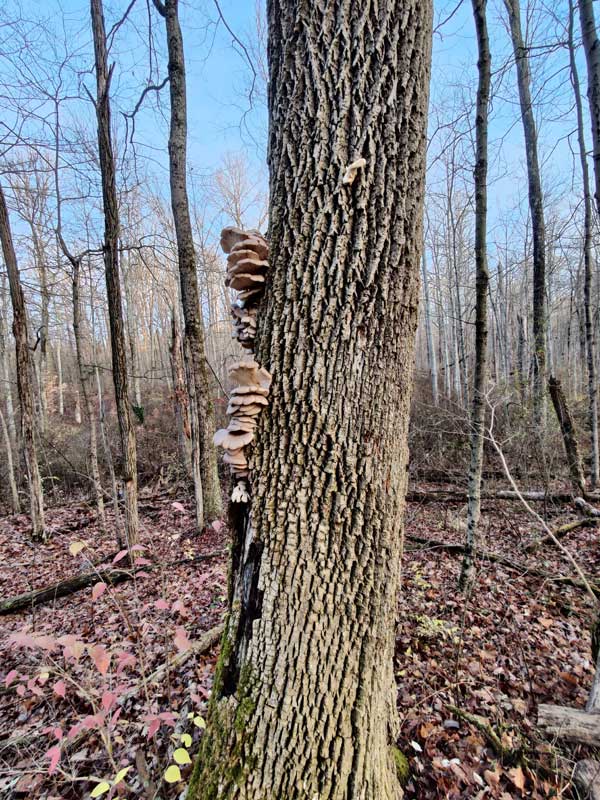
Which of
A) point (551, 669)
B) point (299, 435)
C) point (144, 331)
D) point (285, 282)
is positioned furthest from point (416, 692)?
point (144, 331)

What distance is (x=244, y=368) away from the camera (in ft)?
3.94

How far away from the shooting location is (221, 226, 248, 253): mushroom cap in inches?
50.8

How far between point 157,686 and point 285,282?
298 centimetres

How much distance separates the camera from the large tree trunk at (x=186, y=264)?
201 inches

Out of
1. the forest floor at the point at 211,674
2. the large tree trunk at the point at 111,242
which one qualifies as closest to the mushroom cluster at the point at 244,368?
the forest floor at the point at 211,674

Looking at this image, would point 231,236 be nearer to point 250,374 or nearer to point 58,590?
point 250,374

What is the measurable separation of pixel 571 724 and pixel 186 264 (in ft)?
20.4

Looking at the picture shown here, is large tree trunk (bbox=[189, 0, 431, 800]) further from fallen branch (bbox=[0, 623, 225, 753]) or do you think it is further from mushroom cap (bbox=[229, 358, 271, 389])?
fallen branch (bbox=[0, 623, 225, 753])

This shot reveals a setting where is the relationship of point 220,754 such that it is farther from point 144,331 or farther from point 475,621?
point 144,331

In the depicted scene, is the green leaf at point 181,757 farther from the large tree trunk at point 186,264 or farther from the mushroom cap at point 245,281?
the large tree trunk at point 186,264

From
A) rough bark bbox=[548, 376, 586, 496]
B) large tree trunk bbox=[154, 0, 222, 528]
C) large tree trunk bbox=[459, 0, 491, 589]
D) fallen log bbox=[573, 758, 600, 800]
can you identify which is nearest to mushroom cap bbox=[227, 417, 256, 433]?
fallen log bbox=[573, 758, 600, 800]

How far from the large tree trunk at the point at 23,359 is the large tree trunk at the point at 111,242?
2.40 meters

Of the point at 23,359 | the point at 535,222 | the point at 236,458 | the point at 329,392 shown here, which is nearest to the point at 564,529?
the point at 329,392

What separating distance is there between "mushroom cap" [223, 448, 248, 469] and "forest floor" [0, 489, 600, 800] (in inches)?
48.3
